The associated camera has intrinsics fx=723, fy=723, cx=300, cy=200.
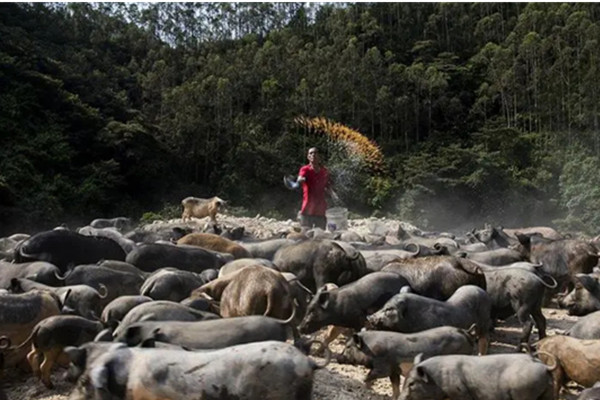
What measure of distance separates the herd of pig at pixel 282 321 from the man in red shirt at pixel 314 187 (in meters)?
2.51

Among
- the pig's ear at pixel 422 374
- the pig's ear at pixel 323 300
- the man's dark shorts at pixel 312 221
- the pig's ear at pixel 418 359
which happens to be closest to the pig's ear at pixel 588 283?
the pig's ear at pixel 323 300

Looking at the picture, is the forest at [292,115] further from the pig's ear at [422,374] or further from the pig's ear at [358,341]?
the pig's ear at [422,374]

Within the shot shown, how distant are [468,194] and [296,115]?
14.3 m

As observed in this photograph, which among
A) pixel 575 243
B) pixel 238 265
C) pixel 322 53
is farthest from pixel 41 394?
pixel 322 53

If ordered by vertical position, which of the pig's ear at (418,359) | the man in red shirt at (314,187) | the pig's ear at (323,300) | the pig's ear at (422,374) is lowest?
the pig's ear at (422,374)

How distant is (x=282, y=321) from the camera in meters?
5.36

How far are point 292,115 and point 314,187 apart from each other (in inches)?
1519

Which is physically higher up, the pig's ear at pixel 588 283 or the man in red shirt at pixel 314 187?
the man in red shirt at pixel 314 187

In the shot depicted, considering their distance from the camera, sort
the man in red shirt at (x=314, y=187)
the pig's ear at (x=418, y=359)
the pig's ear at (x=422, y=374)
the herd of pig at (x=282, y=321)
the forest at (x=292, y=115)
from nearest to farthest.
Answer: the herd of pig at (x=282, y=321) < the pig's ear at (x=422, y=374) < the pig's ear at (x=418, y=359) < the man in red shirt at (x=314, y=187) < the forest at (x=292, y=115)

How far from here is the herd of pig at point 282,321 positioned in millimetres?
4312

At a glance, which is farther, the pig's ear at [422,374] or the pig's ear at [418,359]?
the pig's ear at [418,359]

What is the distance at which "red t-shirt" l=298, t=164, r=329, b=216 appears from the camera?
11945 millimetres

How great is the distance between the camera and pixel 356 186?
43062 mm

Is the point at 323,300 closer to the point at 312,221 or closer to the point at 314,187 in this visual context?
the point at 314,187
